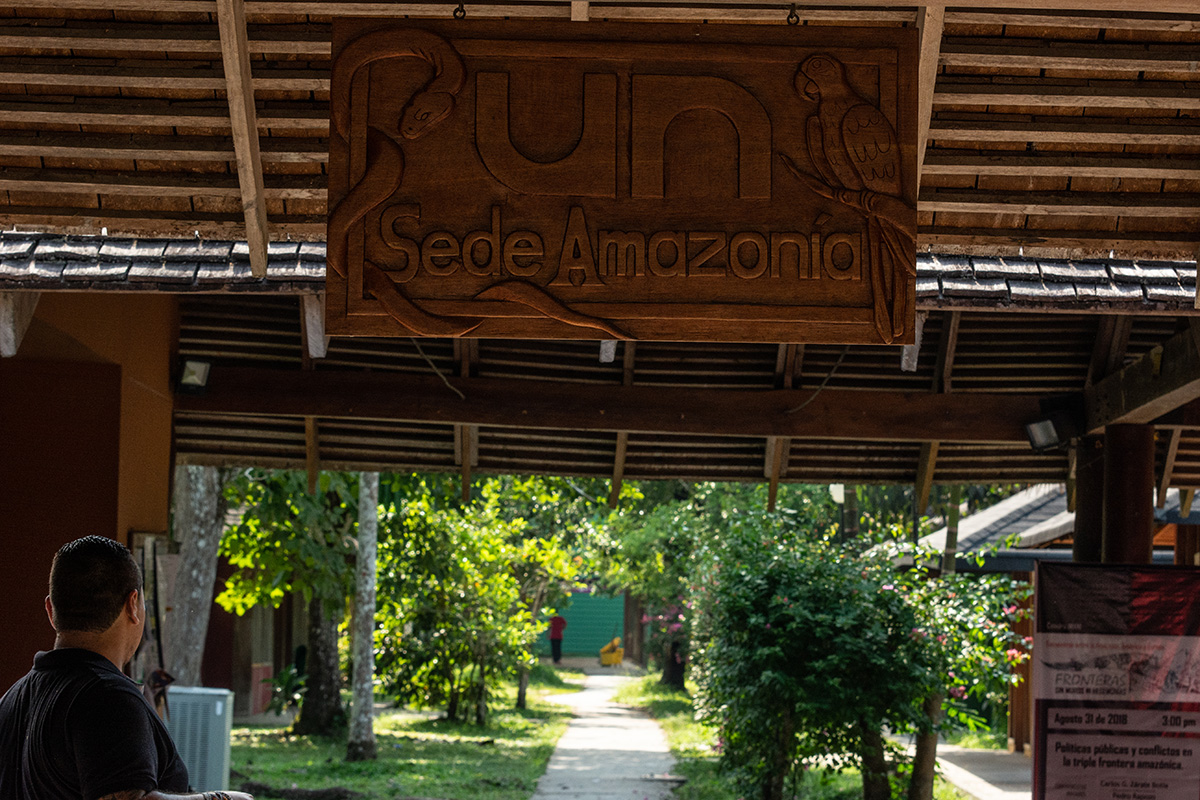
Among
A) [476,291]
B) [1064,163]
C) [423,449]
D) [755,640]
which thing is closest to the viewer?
[476,291]

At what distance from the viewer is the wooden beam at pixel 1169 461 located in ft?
24.5

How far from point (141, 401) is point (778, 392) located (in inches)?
147

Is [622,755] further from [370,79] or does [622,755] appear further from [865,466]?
[370,79]

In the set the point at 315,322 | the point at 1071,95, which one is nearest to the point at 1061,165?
the point at 1071,95

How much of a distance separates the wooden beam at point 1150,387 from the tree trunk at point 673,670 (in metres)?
16.3

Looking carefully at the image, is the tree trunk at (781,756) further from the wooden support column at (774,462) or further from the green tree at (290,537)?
the green tree at (290,537)

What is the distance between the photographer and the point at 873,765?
9039mm

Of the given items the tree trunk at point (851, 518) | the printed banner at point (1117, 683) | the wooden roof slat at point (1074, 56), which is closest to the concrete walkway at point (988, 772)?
the printed banner at point (1117, 683)

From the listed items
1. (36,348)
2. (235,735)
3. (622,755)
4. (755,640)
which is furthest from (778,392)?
(235,735)

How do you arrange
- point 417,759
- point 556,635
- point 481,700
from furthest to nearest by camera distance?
1. point 556,635
2. point 481,700
3. point 417,759

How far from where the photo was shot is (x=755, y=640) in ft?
30.3

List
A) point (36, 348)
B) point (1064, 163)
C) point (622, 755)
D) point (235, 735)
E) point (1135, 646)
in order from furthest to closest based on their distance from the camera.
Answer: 1. point (235, 735)
2. point (622, 755)
3. point (1135, 646)
4. point (36, 348)
5. point (1064, 163)

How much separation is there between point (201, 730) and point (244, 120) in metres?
6.13

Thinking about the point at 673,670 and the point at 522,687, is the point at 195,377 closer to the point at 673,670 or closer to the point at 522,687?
the point at 522,687
